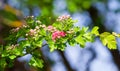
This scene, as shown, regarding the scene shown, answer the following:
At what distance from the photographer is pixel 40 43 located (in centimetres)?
252

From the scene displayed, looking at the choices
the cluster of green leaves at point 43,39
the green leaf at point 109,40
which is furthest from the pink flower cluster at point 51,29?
the green leaf at point 109,40

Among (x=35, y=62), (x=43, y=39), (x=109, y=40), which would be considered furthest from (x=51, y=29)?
(x=109, y=40)

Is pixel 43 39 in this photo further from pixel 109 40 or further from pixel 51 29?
pixel 109 40

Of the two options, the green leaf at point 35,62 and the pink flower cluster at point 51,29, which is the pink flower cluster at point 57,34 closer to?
the pink flower cluster at point 51,29

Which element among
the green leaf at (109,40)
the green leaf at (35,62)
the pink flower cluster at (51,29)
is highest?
the pink flower cluster at (51,29)

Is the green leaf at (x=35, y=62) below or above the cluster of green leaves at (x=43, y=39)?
below

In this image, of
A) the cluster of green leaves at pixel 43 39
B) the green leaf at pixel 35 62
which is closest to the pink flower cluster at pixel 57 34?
the cluster of green leaves at pixel 43 39

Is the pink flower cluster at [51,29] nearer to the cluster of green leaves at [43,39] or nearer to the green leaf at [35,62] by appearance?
the cluster of green leaves at [43,39]

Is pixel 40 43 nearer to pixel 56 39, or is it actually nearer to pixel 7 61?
pixel 56 39

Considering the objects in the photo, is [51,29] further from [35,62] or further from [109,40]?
[109,40]

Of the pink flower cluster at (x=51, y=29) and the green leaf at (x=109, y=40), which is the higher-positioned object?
the pink flower cluster at (x=51, y=29)

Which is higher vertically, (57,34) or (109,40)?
(57,34)

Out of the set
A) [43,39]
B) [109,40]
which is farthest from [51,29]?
[109,40]

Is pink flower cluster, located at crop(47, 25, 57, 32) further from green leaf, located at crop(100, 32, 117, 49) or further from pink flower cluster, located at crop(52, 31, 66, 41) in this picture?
green leaf, located at crop(100, 32, 117, 49)
